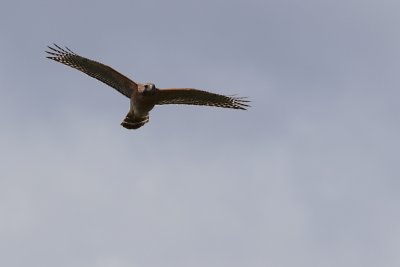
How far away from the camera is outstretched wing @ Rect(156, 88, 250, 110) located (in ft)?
57.5

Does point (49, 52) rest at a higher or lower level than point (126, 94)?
higher

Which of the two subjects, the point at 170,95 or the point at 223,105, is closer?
the point at 170,95

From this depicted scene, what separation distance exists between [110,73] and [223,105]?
3745 millimetres

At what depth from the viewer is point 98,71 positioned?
1753 centimetres

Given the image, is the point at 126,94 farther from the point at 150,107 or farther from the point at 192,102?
the point at 192,102

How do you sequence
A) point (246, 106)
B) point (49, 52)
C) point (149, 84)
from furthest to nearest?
point (246, 106) < point (49, 52) < point (149, 84)

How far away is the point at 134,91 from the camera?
1738cm

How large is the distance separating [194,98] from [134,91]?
76.2 inches

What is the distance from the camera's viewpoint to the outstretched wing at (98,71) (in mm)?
17266

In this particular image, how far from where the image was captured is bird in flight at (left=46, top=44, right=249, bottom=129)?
56.3ft

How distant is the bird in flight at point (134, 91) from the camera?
17172 mm

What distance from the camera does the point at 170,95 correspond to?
17672 mm

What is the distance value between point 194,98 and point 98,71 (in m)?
2.92

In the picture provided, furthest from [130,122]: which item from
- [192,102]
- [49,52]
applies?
[49,52]
